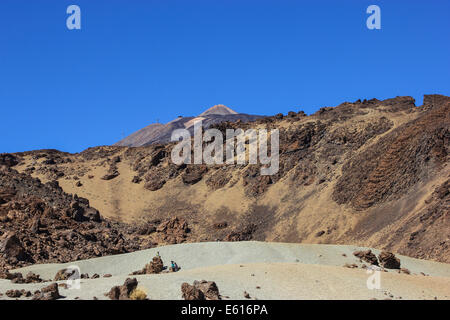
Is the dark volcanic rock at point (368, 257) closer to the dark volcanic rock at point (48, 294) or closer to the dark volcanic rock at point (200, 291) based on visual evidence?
the dark volcanic rock at point (200, 291)

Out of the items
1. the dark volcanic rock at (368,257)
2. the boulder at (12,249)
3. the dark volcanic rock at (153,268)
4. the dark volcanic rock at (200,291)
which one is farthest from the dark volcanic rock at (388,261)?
the boulder at (12,249)

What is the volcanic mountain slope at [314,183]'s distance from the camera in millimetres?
44031

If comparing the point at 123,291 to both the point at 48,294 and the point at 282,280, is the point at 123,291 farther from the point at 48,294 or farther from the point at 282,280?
the point at 282,280

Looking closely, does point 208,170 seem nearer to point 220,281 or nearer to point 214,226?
point 214,226

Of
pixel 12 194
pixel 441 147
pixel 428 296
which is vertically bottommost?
pixel 428 296

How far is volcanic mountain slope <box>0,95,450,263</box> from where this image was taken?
44.0 meters

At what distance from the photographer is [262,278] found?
69.9 feet

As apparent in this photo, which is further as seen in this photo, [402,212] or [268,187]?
[268,187]

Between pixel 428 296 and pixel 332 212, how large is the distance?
31882mm

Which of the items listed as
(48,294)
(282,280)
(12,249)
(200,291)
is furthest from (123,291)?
(12,249)

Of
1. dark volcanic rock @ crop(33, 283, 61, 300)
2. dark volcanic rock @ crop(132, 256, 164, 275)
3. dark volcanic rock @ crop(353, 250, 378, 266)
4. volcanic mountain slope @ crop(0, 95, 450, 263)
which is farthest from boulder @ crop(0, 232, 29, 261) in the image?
volcanic mountain slope @ crop(0, 95, 450, 263)

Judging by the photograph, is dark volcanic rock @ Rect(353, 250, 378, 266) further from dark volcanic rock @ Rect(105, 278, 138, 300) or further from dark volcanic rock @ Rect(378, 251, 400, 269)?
dark volcanic rock @ Rect(105, 278, 138, 300)
